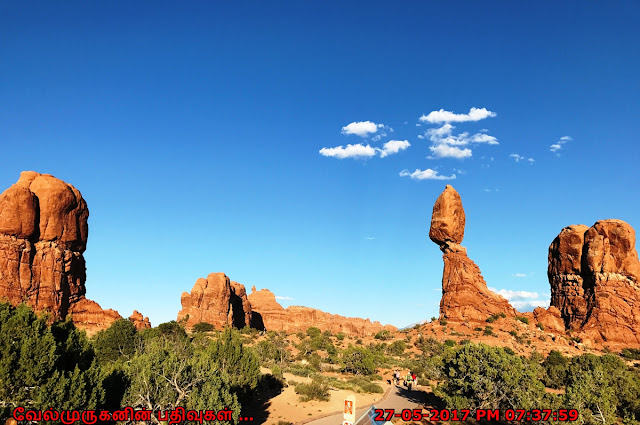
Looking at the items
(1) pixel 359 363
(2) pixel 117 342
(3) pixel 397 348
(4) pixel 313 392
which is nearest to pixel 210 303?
(3) pixel 397 348

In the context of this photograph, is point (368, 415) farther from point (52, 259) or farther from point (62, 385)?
point (52, 259)

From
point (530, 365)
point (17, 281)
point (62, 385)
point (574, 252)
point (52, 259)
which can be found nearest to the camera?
point (62, 385)

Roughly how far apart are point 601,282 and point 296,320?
83.0 m

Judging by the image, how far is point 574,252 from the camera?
79188 mm

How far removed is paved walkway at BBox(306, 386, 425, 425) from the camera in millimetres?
25688

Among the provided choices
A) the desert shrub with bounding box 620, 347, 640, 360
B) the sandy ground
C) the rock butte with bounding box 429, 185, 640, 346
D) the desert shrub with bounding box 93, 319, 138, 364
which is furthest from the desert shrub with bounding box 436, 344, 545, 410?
the desert shrub with bounding box 620, 347, 640, 360

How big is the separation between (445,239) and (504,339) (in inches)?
891

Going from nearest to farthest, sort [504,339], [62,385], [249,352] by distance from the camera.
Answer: [62,385], [249,352], [504,339]

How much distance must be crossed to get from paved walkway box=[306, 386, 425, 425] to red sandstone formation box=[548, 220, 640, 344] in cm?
5098

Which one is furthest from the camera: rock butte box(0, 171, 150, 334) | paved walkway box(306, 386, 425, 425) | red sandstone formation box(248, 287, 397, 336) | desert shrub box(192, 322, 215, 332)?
red sandstone formation box(248, 287, 397, 336)

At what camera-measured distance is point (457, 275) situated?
252 ft

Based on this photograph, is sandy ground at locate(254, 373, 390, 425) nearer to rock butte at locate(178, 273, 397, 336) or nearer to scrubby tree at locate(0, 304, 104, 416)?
scrubby tree at locate(0, 304, 104, 416)

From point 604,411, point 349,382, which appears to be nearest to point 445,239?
point 349,382

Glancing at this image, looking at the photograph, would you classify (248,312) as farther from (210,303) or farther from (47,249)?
(47,249)
